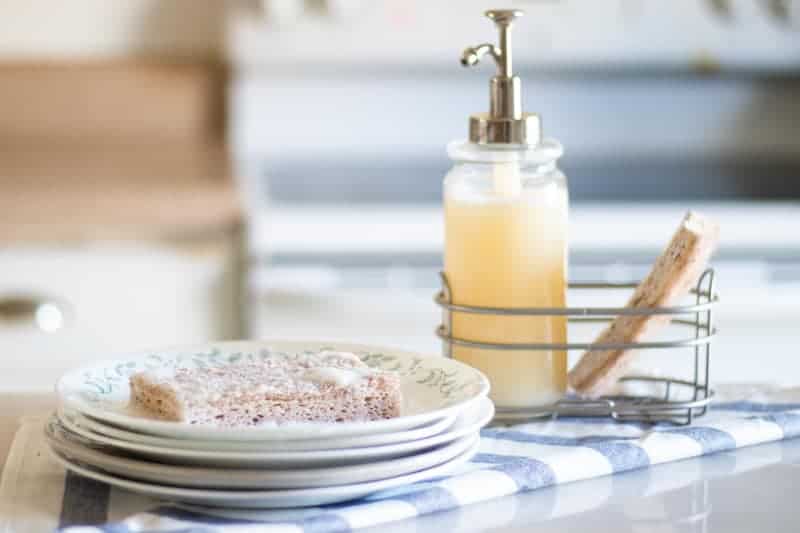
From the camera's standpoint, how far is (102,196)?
1975 mm

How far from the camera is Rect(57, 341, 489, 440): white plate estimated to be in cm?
67

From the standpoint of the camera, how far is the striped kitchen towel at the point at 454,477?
67 centimetres

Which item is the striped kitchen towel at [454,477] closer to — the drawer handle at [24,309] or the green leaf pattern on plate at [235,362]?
the green leaf pattern on plate at [235,362]

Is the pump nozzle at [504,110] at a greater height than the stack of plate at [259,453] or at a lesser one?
greater

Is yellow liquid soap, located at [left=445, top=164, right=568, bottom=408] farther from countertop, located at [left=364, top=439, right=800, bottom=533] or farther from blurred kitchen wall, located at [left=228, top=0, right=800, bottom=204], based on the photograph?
blurred kitchen wall, located at [left=228, top=0, right=800, bottom=204]

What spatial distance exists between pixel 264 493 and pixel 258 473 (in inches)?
0.4

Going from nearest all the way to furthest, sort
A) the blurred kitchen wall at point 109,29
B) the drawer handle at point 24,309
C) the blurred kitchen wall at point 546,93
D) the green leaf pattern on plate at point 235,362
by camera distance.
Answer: the green leaf pattern on plate at point 235,362 < the drawer handle at point 24,309 < the blurred kitchen wall at point 546,93 < the blurred kitchen wall at point 109,29

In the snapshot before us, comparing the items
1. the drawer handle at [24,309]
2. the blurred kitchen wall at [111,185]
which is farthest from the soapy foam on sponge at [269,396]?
the drawer handle at [24,309]

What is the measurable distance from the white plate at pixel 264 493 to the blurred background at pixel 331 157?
110cm

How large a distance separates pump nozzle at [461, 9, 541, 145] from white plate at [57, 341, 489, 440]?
146mm

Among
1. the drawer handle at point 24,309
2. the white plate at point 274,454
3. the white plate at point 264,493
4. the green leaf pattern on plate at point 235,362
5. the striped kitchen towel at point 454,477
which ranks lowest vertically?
the drawer handle at point 24,309

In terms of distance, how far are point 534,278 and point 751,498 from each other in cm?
21

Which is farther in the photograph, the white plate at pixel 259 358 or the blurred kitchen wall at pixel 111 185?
the blurred kitchen wall at pixel 111 185

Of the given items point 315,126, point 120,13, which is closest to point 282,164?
point 315,126
